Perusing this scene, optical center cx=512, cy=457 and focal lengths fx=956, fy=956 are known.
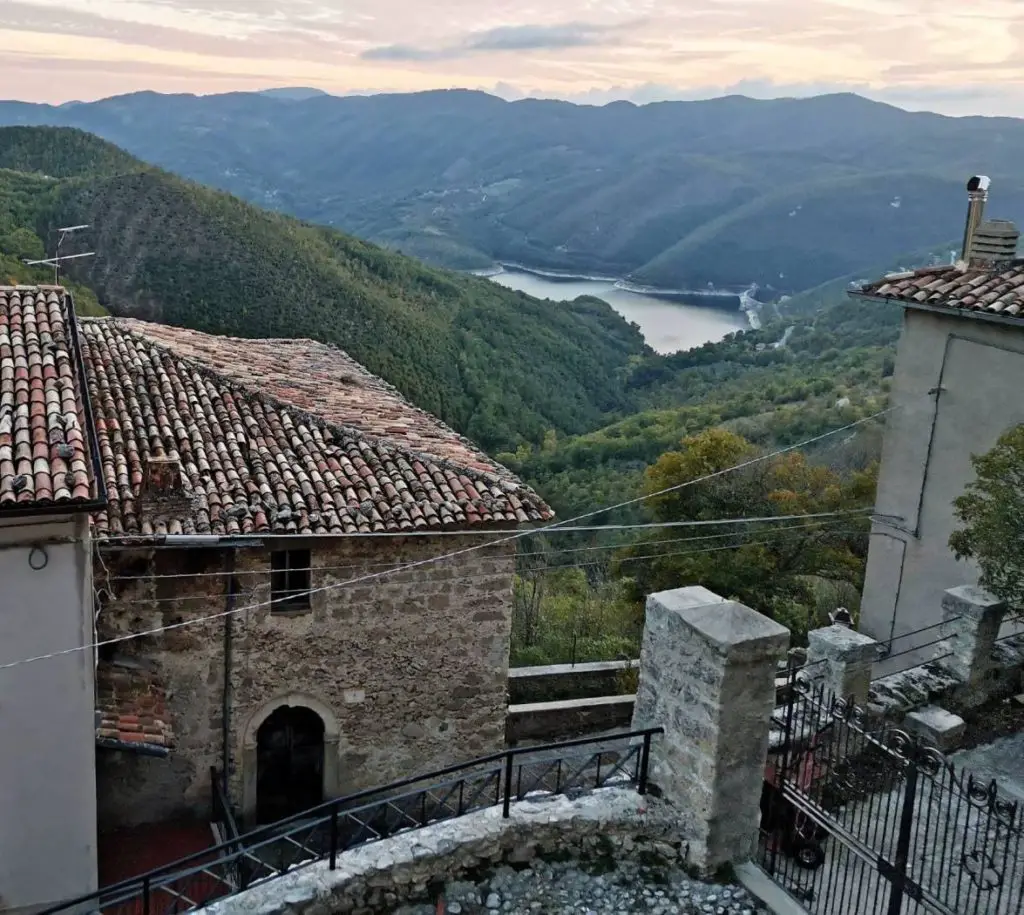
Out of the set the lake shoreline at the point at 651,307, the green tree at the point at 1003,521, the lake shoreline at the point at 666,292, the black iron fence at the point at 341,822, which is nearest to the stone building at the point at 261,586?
the black iron fence at the point at 341,822

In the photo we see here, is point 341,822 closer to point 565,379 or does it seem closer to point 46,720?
point 46,720

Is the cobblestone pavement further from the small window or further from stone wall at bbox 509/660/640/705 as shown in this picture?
stone wall at bbox 509/660/640/705

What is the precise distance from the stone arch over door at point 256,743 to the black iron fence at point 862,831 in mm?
5488

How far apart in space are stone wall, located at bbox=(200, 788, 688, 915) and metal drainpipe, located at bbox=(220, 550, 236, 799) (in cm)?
510

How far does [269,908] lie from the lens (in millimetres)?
5043

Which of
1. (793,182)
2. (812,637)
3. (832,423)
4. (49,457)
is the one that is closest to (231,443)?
(49,457)

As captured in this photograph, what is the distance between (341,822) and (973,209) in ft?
36.3

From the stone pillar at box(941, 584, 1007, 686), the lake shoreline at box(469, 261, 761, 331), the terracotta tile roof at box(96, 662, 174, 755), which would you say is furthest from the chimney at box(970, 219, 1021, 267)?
the lake shoreline at box(469, 261, 761, 331)

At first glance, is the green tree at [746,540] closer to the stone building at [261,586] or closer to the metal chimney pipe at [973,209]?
the metal chimney pipe at [973,209]

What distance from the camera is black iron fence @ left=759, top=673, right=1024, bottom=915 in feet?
17.4

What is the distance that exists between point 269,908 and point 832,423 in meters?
33.1

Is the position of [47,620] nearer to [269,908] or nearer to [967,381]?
[269,908]

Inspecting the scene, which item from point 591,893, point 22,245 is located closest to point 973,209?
point 591,893

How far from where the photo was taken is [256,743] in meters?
10.7
